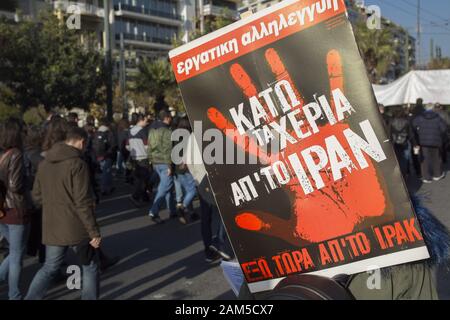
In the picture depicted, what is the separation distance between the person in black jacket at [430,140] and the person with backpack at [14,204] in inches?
344

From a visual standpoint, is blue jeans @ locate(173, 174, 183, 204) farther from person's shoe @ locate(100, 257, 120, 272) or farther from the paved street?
person's shoe @ locate(100, 257, 120, 272)

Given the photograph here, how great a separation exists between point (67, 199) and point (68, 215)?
0.12 m

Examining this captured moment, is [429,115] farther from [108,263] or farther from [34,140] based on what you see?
[34,140]

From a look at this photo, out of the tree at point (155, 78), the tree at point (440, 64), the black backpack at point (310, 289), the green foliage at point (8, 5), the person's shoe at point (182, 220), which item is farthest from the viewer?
the tree at point (440, 64)

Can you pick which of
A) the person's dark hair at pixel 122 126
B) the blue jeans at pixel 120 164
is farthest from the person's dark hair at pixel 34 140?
the blue jeans at pixel 120 164

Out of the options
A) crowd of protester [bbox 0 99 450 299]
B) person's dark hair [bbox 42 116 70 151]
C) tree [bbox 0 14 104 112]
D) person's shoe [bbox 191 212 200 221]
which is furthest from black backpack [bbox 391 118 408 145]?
tree [bbox 0 14 104 112]

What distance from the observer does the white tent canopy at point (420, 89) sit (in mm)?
14633

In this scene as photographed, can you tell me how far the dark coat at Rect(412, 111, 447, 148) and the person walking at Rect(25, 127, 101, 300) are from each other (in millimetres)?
8753

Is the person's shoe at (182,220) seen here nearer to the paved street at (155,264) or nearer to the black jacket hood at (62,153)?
the paved street at (155,264)

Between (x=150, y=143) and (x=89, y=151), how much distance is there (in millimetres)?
2147

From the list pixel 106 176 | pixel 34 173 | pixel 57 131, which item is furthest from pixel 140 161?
pixel 57 131

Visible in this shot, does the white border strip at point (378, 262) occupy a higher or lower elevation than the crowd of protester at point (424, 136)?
lower
